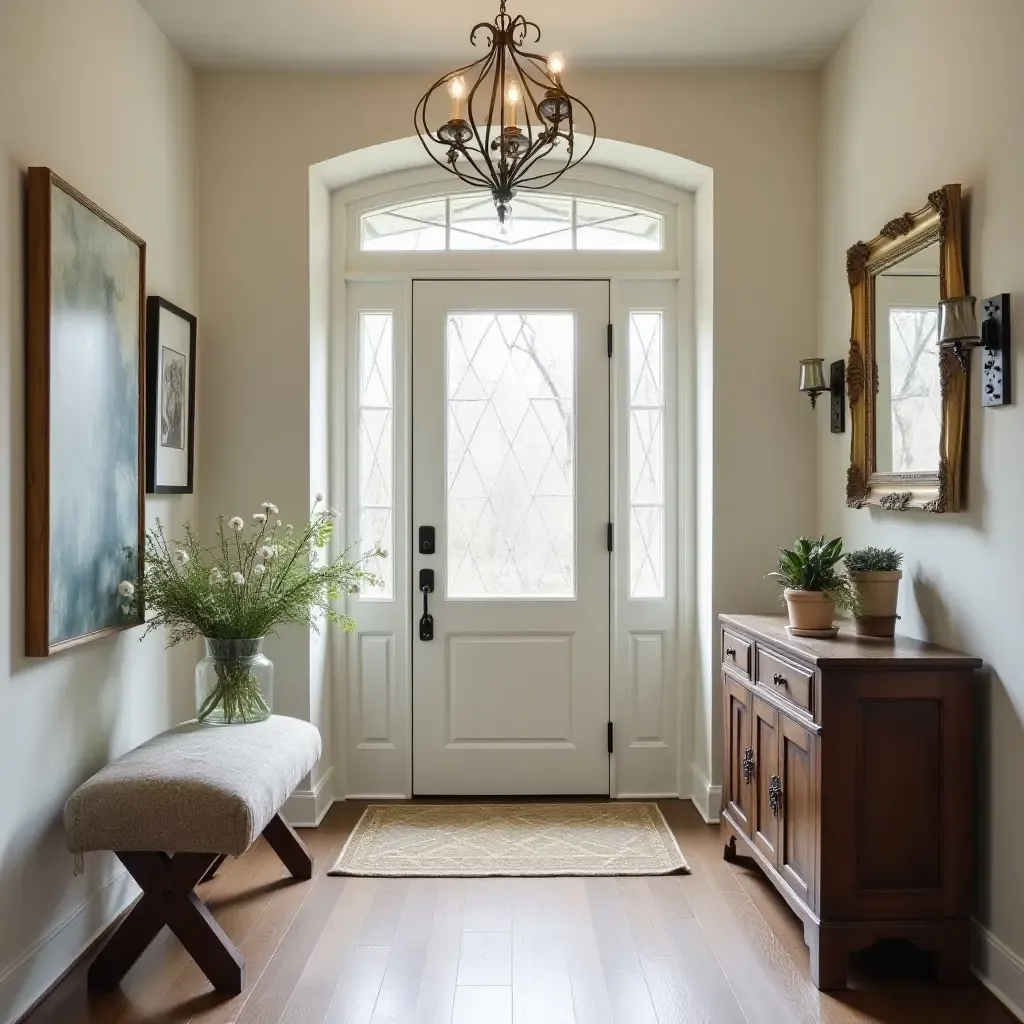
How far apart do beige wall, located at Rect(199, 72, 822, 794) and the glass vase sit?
0.86 meters

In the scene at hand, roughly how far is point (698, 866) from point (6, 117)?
120 inches

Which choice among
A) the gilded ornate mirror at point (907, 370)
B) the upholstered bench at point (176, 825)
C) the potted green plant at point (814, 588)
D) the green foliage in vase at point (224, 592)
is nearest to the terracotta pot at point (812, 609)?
the potted green plant at point (814, 588)

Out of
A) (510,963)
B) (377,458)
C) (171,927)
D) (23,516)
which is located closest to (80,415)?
(23,516)

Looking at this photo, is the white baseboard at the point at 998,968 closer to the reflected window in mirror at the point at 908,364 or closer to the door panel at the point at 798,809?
the door panel at the point at 798,809

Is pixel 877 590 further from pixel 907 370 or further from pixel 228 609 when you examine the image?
pixel 228 609

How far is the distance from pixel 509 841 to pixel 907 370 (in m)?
2.14

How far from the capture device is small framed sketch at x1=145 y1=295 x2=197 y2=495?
3156mm

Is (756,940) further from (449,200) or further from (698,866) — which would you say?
(449,200)

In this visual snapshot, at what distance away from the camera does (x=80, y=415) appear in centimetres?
259

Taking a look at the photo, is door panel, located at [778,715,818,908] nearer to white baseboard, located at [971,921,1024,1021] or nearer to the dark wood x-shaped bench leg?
white baseboard, located at [971,921,1024,1021]

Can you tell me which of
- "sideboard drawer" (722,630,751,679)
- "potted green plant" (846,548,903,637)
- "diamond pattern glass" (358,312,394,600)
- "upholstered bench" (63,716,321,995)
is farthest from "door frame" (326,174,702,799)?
"upholstered bench" (63,716,321,995)

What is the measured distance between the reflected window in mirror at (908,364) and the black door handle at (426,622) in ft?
6.18

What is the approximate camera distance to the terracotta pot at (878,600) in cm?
279

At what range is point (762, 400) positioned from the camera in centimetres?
373
